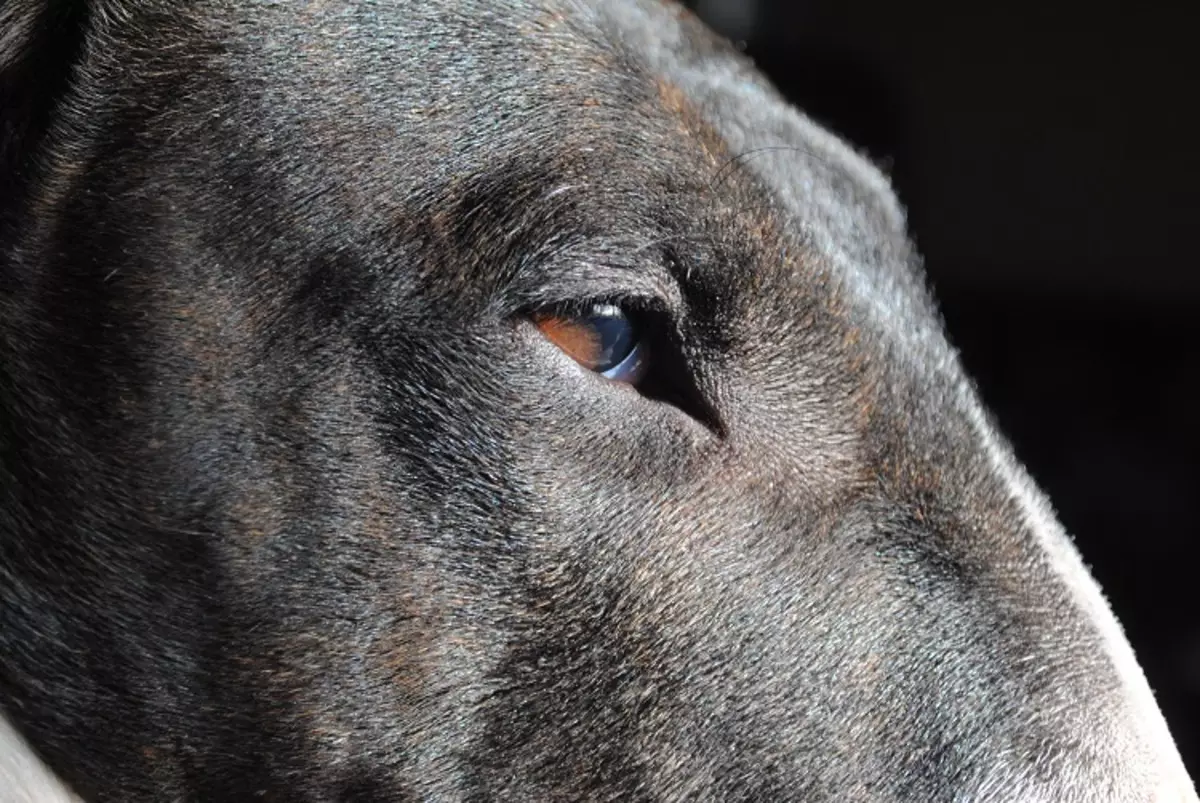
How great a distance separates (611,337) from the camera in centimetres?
152

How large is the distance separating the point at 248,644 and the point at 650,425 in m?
0.49

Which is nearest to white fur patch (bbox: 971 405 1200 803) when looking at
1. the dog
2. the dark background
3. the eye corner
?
the dog

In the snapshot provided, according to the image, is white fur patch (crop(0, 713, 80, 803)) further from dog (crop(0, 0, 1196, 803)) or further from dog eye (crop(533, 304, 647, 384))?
dog eye (crop(533, 304, 647, 384))

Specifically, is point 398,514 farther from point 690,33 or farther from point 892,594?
point 690,33

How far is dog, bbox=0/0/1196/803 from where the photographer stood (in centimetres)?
145

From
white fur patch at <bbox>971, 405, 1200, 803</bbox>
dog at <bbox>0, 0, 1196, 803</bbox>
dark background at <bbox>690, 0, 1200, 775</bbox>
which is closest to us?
dog at <bbox>0, 0, 1196, 803</bbox>

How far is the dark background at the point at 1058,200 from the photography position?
414 centimetres

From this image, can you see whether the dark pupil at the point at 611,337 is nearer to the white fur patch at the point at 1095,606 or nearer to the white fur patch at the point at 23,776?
the white fur patch at the point at 1095,606

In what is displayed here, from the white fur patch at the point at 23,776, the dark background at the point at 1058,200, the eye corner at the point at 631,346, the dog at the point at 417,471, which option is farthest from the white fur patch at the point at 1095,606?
the dark background at the point at 1058,200

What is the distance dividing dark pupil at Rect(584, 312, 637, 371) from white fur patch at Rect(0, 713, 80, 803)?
75cm

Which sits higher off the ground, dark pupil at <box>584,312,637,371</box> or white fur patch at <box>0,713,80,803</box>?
dark pupil at <box>584,312,637,371</box>

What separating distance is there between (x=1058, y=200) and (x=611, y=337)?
149 inches

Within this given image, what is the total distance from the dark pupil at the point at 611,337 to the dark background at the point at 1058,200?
8.97 feet

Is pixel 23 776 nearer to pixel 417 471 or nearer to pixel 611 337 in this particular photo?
pixel 417 471
